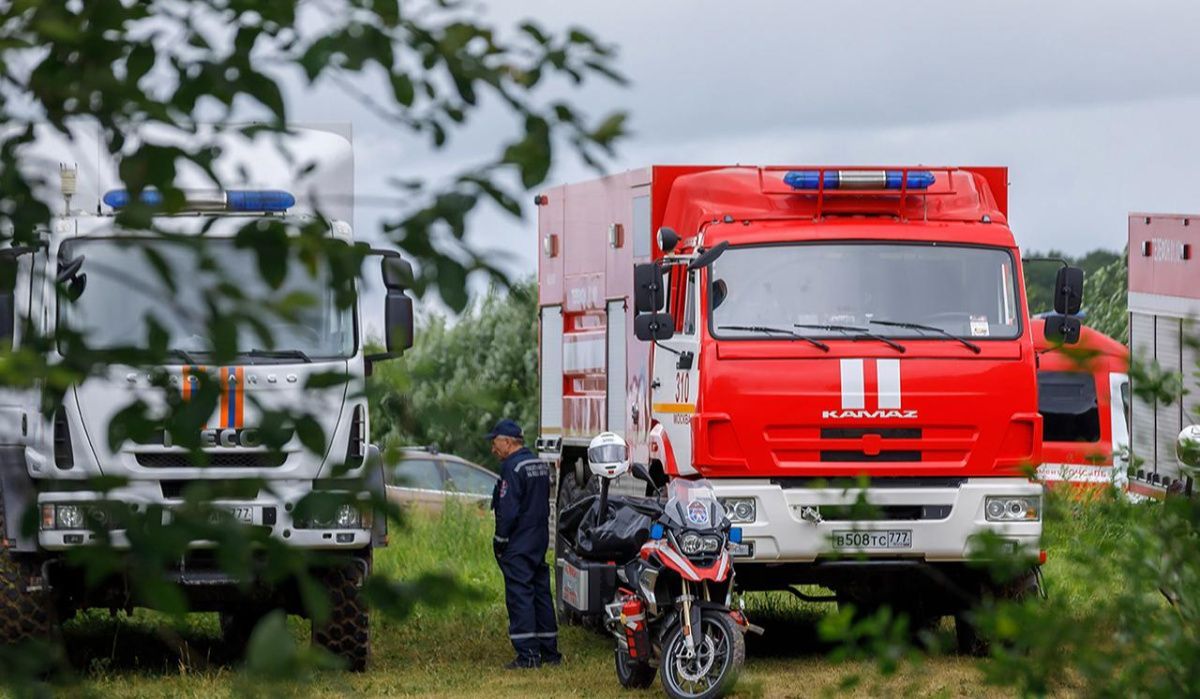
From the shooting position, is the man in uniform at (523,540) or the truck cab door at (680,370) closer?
the truck cab door at (680,370)

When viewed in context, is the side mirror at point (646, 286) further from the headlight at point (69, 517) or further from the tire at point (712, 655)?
the headlight at point (69, 517)

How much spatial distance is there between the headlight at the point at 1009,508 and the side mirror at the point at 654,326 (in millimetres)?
2136

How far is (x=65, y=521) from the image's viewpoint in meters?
3.55

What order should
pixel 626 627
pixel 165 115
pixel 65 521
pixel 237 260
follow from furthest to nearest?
pixel 626 627 → pixel 65 521 → pixel 165 115 → pixel 237 260

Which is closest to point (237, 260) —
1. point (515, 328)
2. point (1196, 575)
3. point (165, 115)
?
point (165, 115)

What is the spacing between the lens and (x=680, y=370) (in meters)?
12.4

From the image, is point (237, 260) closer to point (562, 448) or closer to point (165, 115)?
point (165, 115)

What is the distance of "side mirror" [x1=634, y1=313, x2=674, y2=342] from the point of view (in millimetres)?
12055

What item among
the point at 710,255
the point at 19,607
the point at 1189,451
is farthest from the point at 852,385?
the point at 1189,451

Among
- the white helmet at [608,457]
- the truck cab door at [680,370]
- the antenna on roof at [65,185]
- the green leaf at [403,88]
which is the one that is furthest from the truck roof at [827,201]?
the green leaf at [403,88]

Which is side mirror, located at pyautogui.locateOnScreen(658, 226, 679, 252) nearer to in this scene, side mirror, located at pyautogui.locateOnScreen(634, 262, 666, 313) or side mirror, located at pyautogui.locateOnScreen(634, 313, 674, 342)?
side mirror, located at pyautogui.locateOnScreen(634, 262, 666, 313)

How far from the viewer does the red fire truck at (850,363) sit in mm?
11883

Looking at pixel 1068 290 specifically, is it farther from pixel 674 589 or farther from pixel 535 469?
pixel 535 469

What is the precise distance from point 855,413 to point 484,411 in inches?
353
